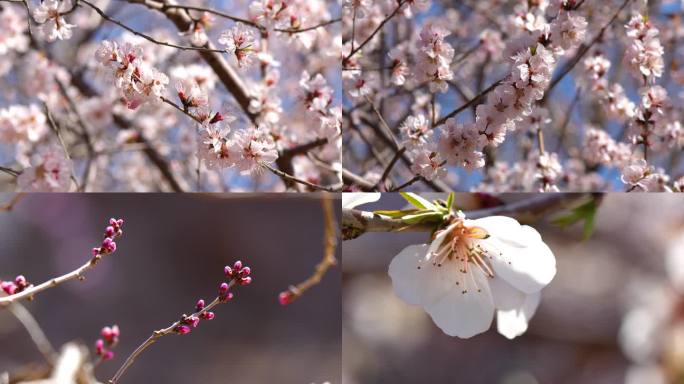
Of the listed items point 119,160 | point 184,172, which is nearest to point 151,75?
point 184,172

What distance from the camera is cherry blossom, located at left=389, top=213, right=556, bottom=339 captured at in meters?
0.88

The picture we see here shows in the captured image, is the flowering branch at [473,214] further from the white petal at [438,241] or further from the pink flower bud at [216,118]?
the pink flower bud at [216,118]

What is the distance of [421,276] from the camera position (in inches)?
35.1

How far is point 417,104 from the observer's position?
154 cm

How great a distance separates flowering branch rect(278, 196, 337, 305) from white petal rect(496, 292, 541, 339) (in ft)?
0.92

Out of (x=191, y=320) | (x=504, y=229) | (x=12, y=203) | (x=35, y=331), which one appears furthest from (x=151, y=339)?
(x=504, y=229)

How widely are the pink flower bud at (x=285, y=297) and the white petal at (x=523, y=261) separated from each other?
0.34m

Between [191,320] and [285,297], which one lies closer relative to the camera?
[191,320]

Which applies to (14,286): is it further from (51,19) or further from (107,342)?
(51,19)

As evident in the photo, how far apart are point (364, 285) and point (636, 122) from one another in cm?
65

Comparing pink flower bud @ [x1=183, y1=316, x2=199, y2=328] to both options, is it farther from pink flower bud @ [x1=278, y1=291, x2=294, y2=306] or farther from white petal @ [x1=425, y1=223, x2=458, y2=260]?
white petal @ [x1=425, y1=223, x2=458, y2=260]

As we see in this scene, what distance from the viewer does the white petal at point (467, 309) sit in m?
0.90

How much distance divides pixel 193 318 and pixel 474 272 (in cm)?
38

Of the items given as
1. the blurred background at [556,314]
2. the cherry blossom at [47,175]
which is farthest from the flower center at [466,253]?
the cherry blossom at [47,175]
